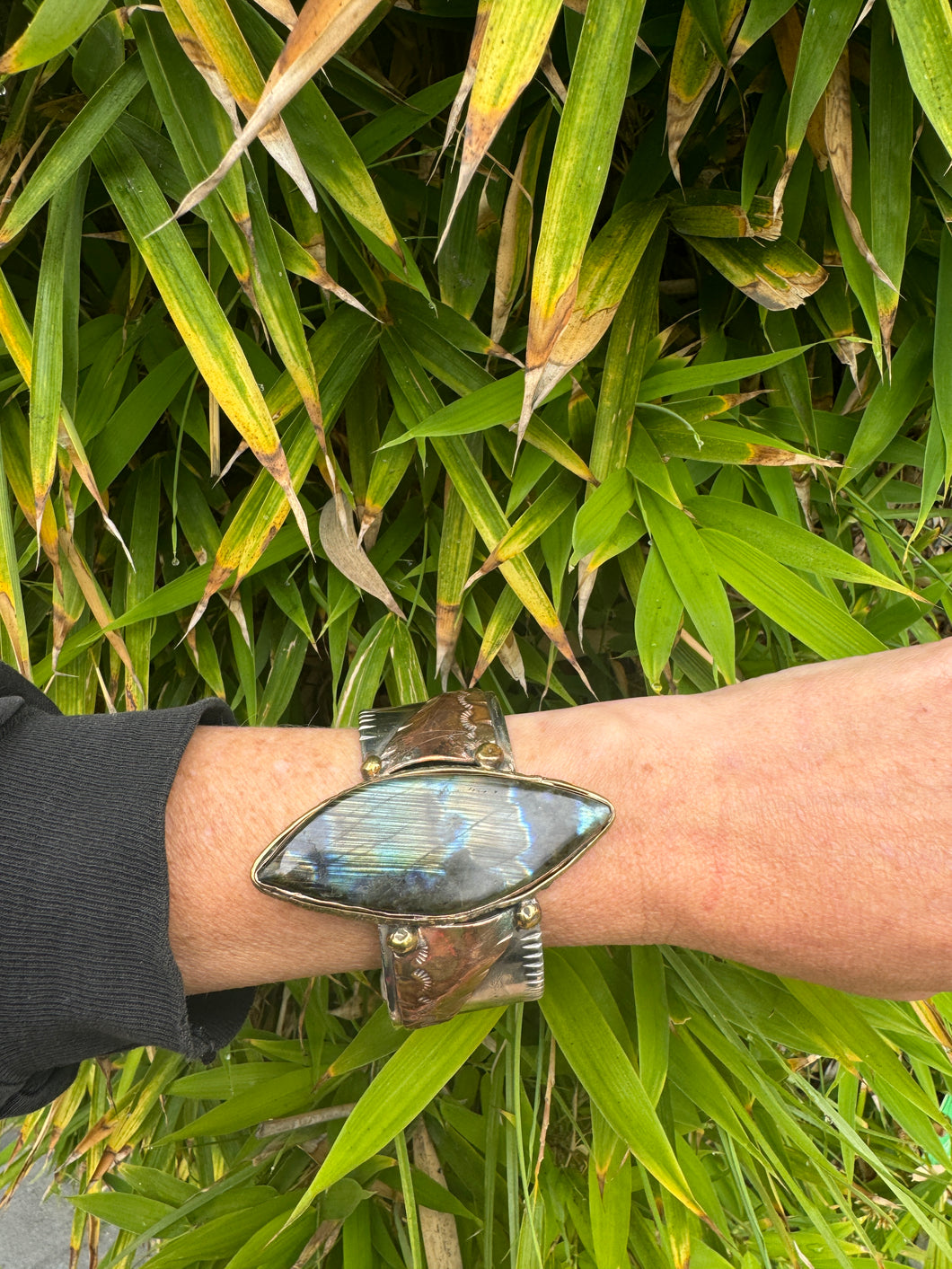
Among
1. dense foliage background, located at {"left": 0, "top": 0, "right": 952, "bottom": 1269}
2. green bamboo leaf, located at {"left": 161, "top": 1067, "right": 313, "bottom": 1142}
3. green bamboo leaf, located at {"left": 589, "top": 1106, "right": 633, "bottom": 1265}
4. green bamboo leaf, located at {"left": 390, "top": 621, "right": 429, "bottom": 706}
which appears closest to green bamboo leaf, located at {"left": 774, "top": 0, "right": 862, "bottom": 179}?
dense foliage background, located at {"left": 0, "top": 0, "right": 952, "bottom": 1269}

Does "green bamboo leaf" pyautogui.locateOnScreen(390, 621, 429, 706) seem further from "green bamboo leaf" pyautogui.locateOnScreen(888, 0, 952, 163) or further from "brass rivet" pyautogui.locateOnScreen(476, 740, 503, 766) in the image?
"green bamboo leaf" pyautogui.locateOnScreen(888, 0, 952, 163)

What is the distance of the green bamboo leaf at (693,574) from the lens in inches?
24.1

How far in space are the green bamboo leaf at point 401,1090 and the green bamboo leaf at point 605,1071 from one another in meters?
0.05

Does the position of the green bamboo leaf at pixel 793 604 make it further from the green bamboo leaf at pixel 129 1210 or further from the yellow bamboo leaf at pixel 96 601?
the green bamboo leaf at pixel 129 1210

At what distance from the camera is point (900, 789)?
17.3 inches

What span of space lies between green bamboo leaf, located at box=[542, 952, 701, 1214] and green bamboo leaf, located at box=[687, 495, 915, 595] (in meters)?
0.35

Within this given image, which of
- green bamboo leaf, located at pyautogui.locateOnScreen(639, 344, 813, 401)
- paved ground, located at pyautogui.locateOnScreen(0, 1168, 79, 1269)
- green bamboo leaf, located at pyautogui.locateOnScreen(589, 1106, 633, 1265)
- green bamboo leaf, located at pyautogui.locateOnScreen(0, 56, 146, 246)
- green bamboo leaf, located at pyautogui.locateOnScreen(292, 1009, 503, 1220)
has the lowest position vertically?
paved ground, located at pyautogui.locateOnScreen(0, 1168, 79, 1269)

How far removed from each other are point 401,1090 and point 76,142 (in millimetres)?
657

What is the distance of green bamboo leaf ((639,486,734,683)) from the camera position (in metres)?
0.61

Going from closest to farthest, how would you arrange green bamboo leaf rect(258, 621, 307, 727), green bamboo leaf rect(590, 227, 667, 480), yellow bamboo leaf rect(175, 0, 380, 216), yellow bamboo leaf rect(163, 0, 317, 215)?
yellow bamboo leaf rect(175, 0, 380, 216)
yellow bamboo leaf rect(163, 0, 317, 215)
green bamboo leaf rect(590, 227, 667, 480)
green bamboo leaf rect(258, 621, 307, 727)

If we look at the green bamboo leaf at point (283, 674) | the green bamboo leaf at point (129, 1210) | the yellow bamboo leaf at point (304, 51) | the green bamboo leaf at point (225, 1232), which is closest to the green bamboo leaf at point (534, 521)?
the green bamboo leaf at point (283, 674)

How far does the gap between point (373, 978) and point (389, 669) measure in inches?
12.1

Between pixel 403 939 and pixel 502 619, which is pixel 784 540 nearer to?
pixel 502 619

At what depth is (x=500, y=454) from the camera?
70 cm
